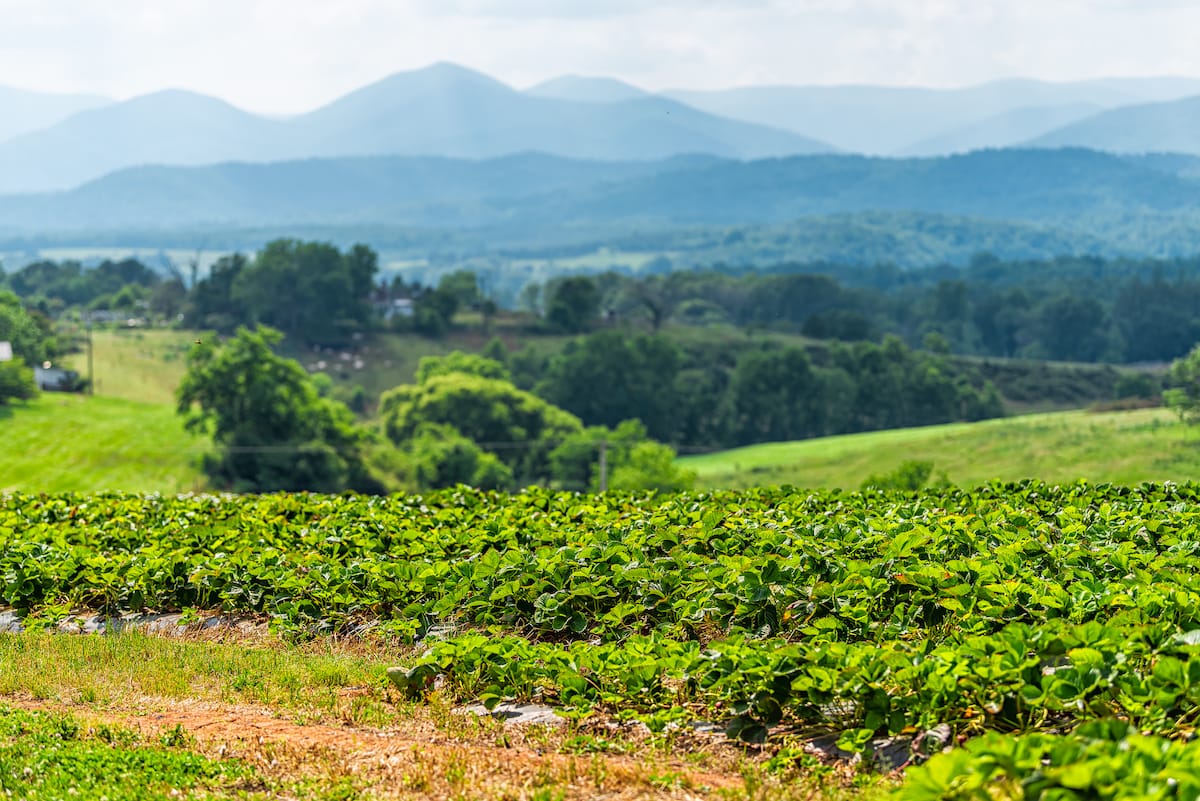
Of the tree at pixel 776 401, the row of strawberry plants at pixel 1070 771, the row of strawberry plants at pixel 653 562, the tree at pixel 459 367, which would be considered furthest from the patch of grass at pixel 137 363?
the row of strawberry plants at pixel 1070 771

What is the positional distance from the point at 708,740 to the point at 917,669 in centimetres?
131

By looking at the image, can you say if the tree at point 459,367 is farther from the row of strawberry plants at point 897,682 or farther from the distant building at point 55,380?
the row of strawberry plants at point 897,682

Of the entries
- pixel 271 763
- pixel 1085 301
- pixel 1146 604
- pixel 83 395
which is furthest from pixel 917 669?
pixel 1085 301

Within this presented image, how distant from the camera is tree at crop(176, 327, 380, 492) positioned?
79.1 meters

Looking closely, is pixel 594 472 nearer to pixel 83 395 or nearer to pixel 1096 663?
pixel 83 395

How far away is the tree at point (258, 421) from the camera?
79125mm

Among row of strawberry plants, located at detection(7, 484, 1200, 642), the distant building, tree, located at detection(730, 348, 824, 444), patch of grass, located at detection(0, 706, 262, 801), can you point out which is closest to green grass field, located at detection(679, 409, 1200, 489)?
tree, located at detection(730, 348, 824, 444)

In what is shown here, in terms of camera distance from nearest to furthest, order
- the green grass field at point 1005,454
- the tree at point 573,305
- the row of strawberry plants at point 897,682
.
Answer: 1. the row of strawberry plants at point 897,682
2. the green grass field at point 1005,454
3. the tree at point 573,305

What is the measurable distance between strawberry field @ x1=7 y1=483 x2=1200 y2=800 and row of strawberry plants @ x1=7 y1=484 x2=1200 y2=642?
0.03m

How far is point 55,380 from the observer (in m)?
118

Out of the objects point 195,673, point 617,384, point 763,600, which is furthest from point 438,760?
point 617,384

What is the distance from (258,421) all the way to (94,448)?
18.9 metres

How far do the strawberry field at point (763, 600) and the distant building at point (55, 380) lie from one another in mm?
111225

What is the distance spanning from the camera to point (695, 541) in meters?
10.5
